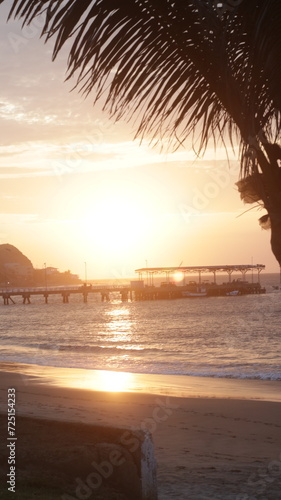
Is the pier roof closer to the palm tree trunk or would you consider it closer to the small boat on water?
the small boat on water

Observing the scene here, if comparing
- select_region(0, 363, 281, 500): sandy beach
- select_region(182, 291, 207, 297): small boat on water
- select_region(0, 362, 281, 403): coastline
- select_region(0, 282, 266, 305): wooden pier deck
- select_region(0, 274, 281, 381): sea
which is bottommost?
select_region(0, 274, 281, 381): sea

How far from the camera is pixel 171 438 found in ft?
28.5

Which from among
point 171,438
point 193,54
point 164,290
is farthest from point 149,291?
point 193,54

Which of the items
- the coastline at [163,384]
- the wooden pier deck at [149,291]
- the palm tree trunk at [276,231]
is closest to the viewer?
the palm tree trunk at [276,231]

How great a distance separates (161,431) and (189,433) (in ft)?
1.33

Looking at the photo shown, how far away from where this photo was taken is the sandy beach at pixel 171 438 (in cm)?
448

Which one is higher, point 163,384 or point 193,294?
point 193,294

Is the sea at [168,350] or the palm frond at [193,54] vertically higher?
the palm frond at [193,54]

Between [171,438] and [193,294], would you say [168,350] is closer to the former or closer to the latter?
[171,438]

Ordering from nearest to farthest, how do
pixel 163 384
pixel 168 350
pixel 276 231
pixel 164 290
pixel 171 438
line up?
pixel 276 231
pixel 171 438
pixel 163 384
pixel 168 350
pixel 164 290

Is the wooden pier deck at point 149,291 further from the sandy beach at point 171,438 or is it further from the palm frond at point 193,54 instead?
the palm frond at point 193,54

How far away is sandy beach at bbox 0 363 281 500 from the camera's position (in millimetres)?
4480

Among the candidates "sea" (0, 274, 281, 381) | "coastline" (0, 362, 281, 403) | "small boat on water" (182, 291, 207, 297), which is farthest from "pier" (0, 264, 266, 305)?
"coastline" (0, 362, 281, 403)

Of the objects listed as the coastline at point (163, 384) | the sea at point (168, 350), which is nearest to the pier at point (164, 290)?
the sea at point (168, 350)
